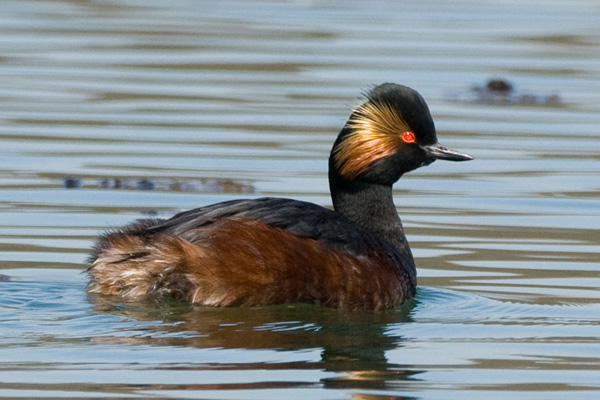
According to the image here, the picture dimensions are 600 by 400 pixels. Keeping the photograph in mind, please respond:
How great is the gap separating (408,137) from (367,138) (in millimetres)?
305

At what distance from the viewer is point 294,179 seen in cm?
1200

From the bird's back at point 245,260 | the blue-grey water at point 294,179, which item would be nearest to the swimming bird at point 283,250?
the bird's back at point 245,260

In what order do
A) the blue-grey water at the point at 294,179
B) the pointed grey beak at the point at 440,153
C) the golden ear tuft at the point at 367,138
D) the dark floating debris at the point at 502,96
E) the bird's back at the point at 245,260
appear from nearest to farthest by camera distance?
1. the blue-grey water at the point at 294,179
2. the bird's back at the point at 245,260
3. the golden ear tuft at the point at 367,138
4. the pointed grey beak at the point at 440,153
5. the dark floating debris at the point at 502,96

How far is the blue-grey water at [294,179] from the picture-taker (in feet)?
22.5

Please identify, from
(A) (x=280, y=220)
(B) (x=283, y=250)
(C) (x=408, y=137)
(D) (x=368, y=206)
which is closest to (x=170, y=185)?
(D) (x=368, y=206)

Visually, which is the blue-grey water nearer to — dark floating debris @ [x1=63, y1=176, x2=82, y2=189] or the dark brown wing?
dark floating debris @ [x1=63, y1=176, x2=82, y2=189]

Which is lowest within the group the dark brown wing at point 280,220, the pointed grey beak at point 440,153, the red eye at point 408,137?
the dark brown wing at point 280,220

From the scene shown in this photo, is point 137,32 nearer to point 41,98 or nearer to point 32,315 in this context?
point 41,98

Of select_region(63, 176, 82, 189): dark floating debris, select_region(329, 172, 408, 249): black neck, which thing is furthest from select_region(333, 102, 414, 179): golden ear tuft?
select_region(63, 176, 82, 189): dark floating debris

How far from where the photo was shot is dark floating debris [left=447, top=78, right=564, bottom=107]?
16.3 m

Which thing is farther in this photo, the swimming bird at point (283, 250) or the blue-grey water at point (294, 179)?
the swimming bird at point (283, 250)

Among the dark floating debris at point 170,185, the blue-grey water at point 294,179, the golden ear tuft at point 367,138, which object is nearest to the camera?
the blue-grey water at point 294,179

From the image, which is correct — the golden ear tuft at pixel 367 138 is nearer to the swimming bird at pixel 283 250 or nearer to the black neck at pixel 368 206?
the swimming bird at pixel 283 250

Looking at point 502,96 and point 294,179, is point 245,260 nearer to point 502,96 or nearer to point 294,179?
point 294,179
